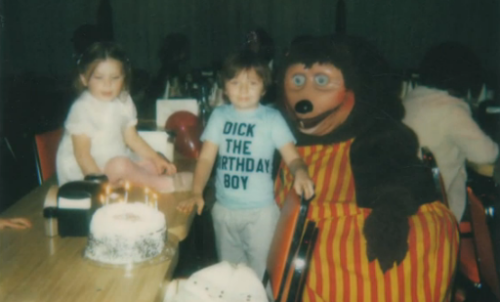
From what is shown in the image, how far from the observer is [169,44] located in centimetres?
659

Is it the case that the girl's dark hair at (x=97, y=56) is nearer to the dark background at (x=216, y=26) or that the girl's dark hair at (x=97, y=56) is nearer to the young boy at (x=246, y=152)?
the young boy at (x=246, y=152)

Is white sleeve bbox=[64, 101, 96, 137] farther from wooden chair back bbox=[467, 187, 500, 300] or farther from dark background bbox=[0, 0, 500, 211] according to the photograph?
dark background bbox=[0, 0, 500, 211]

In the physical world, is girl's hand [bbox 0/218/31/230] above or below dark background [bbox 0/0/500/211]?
below

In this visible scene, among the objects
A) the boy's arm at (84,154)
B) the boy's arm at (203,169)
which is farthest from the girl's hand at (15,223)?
the boy's arm at (203,169)

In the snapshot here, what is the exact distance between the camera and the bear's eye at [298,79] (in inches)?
91.8

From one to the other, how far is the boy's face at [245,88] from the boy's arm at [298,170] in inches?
8.8

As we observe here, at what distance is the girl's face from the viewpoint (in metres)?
2.18

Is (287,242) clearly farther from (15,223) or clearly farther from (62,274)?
(15,223)

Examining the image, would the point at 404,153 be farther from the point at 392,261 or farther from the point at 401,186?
the point at 392,261

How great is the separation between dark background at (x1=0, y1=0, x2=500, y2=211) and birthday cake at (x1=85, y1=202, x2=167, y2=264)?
4974 millimetres

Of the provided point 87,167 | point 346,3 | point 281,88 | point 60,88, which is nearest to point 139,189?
point 87,167

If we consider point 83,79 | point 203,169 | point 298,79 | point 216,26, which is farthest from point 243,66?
point 216,26

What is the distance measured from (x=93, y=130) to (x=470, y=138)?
65.0 inches

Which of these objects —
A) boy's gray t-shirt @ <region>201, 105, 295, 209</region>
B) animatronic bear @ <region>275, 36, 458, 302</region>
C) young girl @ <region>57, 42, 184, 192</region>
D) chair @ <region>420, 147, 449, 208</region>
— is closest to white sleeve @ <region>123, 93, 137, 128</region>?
young girl @ <region>57, 42, 184, 192</region>
